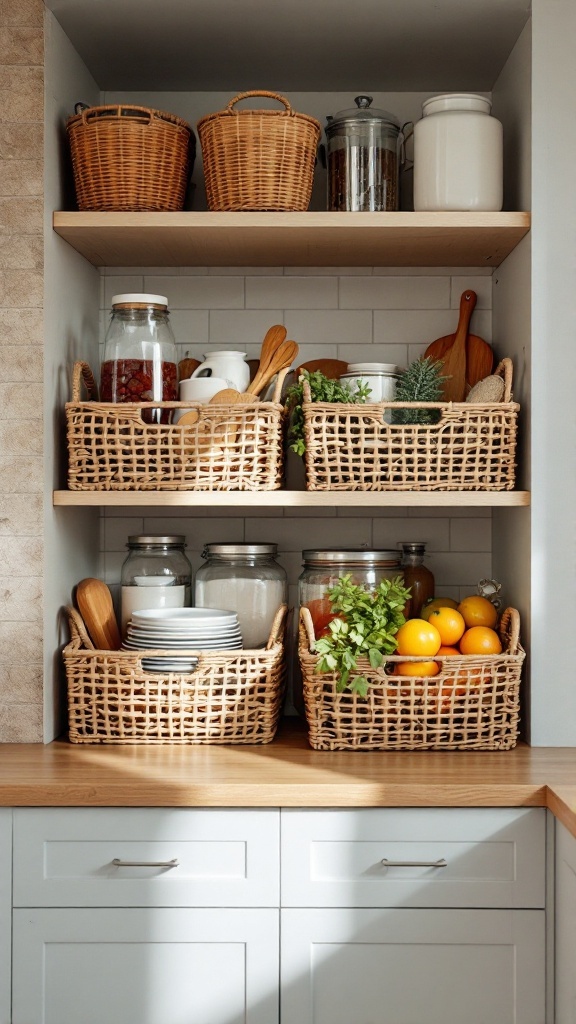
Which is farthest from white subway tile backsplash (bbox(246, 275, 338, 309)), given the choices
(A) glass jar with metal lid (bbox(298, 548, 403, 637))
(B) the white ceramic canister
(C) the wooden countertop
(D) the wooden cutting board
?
(C) the wooden countertop

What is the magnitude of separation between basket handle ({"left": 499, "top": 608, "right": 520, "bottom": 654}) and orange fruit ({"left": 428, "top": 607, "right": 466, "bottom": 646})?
0.35 ft

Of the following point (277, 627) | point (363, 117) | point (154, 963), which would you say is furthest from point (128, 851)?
point (363, 117)

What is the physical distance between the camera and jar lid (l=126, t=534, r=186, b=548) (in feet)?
7.48

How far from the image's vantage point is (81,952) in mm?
1782

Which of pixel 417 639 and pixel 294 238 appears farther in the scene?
pixel 294 238

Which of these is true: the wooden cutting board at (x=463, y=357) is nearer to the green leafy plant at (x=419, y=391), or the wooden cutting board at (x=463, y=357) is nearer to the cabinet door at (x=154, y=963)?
the green leafy plant at (x=419, y=391)

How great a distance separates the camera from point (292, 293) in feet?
8.15

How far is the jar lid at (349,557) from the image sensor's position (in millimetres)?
2166

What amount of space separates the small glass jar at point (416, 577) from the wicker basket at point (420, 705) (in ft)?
1.06

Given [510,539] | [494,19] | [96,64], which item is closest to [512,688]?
[510,539]

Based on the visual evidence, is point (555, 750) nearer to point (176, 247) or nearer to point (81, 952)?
point (81, 952)

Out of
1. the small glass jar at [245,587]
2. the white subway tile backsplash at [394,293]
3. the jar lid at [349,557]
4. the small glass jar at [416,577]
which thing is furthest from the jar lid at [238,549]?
the white subway tile backsplash at [394,293]

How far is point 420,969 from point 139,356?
1.33 metres

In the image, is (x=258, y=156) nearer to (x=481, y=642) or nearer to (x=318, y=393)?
(x=318, y=393)
